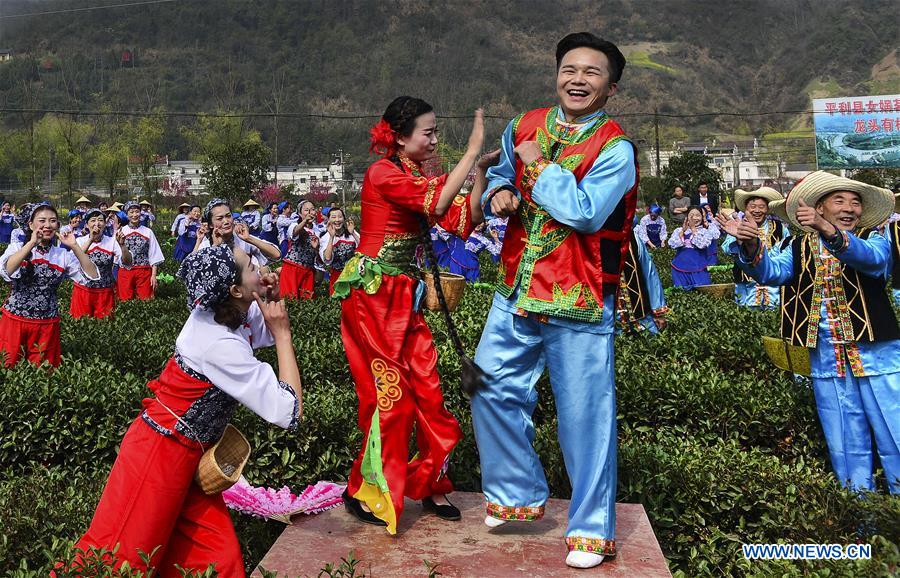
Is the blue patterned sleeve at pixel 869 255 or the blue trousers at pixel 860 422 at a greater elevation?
the blue patterned sleeve at pixel 869 255

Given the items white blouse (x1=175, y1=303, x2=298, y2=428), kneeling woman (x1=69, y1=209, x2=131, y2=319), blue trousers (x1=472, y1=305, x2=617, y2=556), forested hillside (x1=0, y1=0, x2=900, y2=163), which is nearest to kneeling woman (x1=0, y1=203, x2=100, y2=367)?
kneeling woman (x1=69, y1=209, x2=131, y2=319)

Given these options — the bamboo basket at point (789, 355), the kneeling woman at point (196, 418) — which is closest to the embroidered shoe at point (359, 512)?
the kneeling woman at point (196, 418)

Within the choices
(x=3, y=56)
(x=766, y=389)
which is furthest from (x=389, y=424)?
(x=3, y=56)

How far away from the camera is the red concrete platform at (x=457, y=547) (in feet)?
12.4

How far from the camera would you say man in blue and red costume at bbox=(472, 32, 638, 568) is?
3787 millimetres

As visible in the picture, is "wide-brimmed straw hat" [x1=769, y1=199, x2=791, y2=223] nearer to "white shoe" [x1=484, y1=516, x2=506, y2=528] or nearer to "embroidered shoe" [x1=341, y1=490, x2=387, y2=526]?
"white shoe" [x1=484, y1=516, x2=506, y2=528]

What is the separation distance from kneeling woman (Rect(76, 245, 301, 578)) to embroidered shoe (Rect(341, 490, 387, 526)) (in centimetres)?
78

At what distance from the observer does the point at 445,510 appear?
173 inches

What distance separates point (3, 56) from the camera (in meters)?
132

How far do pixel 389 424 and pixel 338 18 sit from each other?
493 ft

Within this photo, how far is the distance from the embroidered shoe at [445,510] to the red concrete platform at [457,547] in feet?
0.11

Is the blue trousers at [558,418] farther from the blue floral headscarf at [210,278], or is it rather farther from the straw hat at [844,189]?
the straw hat at [844,189]

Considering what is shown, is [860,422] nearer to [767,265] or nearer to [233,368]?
[767,265]

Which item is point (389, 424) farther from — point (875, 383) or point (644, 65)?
point (644, 65)
